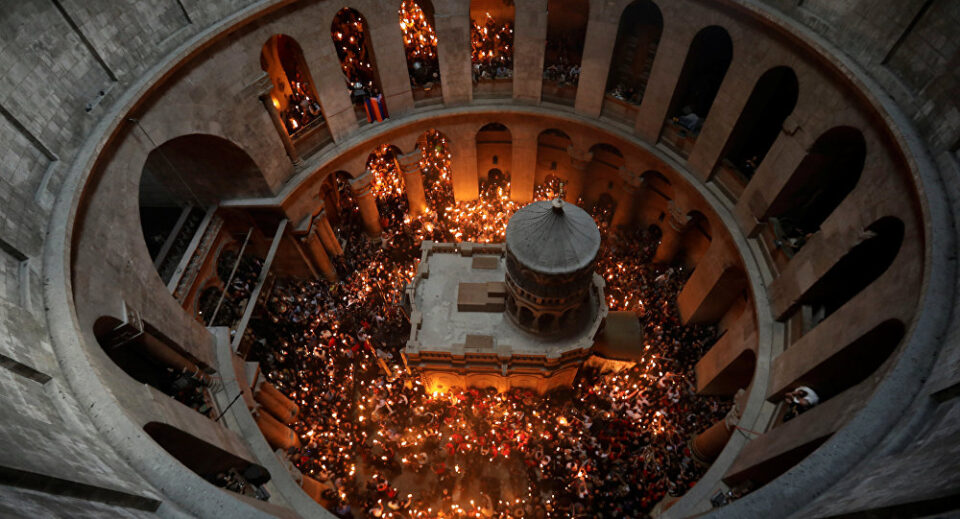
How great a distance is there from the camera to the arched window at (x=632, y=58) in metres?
19.1

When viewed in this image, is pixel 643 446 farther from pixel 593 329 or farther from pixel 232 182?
pixel 232 182

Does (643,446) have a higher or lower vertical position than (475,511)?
higher

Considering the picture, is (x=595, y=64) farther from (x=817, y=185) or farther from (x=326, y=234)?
(x=326, y=234)

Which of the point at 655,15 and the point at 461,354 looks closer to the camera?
the point at 461,354

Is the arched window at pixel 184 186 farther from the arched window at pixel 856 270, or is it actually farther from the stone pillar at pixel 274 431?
the arched window at pixel 856 270

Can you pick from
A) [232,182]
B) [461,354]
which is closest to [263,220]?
[232,182]

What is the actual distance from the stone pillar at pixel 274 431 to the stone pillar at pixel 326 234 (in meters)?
8.40

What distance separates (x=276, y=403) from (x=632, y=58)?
63.8 feet

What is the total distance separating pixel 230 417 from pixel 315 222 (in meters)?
9.51

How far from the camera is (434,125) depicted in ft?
68.3

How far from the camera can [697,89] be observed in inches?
747

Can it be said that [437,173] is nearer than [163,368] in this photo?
No

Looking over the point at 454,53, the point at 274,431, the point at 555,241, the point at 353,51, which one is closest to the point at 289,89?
the point at 353,51

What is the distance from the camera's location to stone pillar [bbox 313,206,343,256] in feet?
67.1
